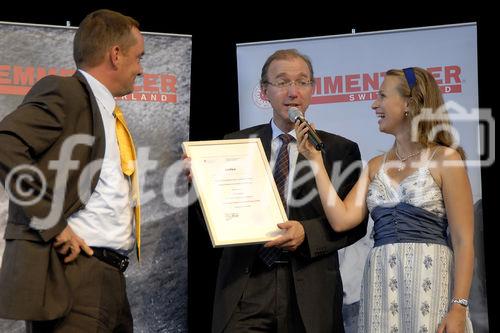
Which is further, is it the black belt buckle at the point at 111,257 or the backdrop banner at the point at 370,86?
the backdrop banner at the point at 370,86

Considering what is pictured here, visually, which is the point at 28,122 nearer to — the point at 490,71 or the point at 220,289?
the point at 220,289

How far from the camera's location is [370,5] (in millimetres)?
4945

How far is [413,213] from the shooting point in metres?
3.17

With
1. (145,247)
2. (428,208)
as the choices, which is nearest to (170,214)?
(145,247)

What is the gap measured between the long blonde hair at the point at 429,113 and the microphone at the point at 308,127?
46 centimetres

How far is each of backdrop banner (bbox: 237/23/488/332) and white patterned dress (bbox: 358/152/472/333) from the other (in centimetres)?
109

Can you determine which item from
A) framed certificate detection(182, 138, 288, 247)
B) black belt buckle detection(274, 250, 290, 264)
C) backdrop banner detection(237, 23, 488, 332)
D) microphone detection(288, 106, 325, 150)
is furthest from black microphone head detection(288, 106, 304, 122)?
backdrop banner detection(237, 23, 488, 332)

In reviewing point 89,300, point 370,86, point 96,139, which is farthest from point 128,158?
point 370,86

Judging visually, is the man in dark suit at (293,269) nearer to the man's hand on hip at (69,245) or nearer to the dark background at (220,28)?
the man's hand on hip at (69,245)

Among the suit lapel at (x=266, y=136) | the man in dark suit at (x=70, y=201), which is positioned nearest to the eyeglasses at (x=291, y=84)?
the suit lapel at (x=266, y=136)

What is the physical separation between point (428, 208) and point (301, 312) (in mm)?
714

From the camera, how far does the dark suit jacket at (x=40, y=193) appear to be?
2.51 metres

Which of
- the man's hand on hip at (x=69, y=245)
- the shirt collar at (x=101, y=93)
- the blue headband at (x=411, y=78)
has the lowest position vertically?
the man's hand on hip at (x=69, y=245)

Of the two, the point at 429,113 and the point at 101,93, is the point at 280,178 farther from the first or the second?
the point at 101,93
